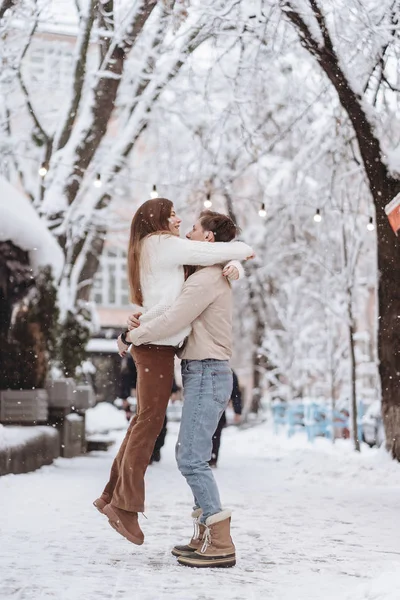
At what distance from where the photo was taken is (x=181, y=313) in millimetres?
5090

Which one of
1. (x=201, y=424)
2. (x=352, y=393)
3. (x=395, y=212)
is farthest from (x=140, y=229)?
(x=352, y=393)

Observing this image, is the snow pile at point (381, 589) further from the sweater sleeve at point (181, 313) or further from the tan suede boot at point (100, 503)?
the sweater sleeve at point (181, 313)

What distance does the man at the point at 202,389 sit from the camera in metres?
5.08

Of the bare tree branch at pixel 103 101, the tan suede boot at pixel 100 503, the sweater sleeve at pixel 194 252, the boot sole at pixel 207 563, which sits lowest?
the boot sole at pixel 207 563

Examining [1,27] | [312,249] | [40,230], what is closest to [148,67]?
[1,27]

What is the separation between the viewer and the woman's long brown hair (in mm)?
5406

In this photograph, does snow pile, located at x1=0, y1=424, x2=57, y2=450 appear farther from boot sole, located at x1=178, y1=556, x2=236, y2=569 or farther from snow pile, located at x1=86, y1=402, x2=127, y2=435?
snow pile, located at x1=86, y1=402, x2=127, y2=435

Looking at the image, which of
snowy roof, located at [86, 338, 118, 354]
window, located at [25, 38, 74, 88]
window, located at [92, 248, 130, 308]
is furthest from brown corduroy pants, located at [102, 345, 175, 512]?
window, located at [92, 248, 130, 308]

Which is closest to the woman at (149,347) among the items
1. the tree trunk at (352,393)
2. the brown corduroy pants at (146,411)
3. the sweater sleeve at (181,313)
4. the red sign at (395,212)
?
the brown corduroy pants at (146,411)

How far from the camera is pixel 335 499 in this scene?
891 centimetres

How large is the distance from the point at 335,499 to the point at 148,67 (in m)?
9.98

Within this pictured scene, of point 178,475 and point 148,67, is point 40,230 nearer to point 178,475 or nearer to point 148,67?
point 178,475

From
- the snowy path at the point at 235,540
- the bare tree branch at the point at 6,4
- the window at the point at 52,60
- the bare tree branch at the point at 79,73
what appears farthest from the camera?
the window at the point at 52,60

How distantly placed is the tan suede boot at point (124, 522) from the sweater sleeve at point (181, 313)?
94cm
